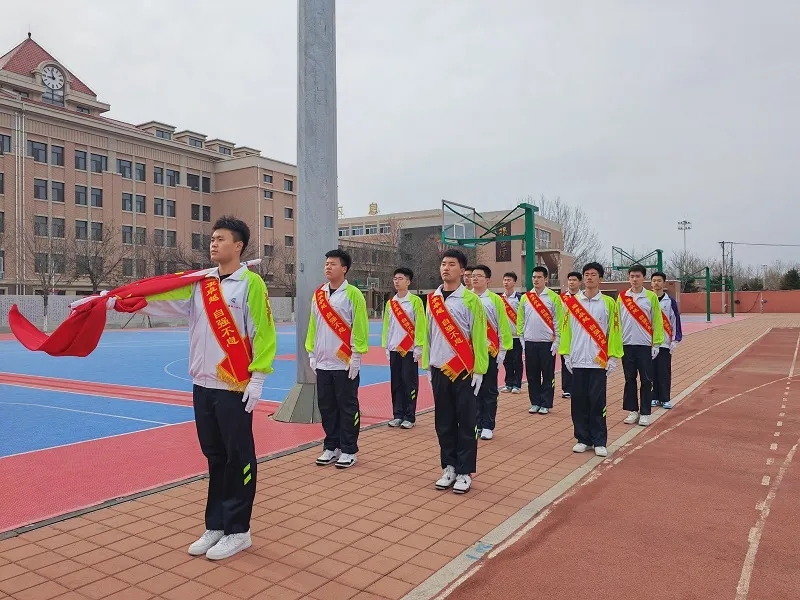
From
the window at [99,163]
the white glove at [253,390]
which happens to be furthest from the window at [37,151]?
the white glove at [253,390]

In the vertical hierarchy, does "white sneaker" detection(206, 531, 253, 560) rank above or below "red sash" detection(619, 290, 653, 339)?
below

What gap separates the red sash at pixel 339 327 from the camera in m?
5.95

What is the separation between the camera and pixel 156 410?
29.5 ft

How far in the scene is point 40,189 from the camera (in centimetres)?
4022

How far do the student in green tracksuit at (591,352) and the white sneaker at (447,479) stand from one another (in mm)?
1813

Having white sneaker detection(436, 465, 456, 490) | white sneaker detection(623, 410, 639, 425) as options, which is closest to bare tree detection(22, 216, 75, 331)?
white sneaker detection(623, 410, 639, 425)

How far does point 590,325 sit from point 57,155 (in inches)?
1715

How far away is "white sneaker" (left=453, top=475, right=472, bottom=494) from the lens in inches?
201

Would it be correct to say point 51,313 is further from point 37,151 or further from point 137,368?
point 137,368

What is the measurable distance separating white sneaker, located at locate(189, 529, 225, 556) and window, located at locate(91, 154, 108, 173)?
45244 millimetres

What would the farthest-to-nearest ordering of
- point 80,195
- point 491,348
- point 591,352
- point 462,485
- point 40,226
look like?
point 80,195 → point 40,226 → point 491,348 → point 591,352 → point 462,485

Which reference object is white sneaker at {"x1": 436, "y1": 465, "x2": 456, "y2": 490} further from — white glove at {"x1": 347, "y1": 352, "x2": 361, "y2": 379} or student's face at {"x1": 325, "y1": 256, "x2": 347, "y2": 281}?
student's face at {"x1": 325, "y1": 256, "x2": 347, "y2": 281}

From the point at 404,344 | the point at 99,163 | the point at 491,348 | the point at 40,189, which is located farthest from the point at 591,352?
the point at 99,163

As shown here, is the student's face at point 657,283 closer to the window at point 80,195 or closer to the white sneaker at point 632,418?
the white sneaker at point 632,418
